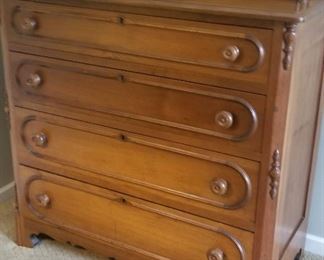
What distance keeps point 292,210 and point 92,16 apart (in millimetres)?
895

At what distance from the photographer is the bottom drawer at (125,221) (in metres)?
1.62

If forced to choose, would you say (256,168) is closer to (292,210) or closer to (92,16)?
(292,210)

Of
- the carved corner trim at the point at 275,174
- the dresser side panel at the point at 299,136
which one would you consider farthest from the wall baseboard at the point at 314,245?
the carved corner trim at the point at 275,174

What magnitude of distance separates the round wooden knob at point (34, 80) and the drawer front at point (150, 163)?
11 centimetres

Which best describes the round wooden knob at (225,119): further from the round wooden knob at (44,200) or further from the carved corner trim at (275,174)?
the round wooden knob at (44,200)

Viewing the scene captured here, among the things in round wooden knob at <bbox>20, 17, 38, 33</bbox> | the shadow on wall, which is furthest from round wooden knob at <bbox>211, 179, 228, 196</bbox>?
the shadow on wall

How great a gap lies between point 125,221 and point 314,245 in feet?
2.56

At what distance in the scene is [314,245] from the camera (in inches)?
81.0

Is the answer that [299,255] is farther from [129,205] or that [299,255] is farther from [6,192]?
[6,192]

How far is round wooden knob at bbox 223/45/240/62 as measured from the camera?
1.37 m

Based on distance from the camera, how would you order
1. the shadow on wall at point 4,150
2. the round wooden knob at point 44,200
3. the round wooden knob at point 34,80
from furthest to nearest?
the shadow on wall at point 4,150, the round wooden knob at point 44,200, the round wooden knob at point 34,80

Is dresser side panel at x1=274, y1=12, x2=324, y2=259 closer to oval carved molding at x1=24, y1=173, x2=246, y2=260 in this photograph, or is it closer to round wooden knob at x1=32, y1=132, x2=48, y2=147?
oval carved molding at x1=24, y1=173, x2=246, y2=260

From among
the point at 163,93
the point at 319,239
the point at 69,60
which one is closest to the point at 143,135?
the point at 163,93

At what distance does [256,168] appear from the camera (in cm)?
147
